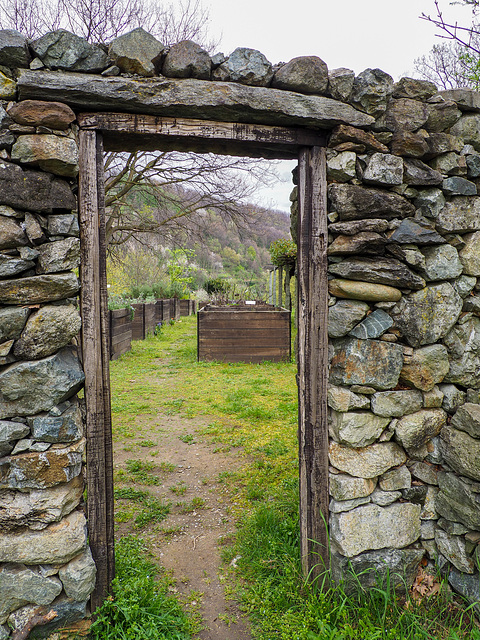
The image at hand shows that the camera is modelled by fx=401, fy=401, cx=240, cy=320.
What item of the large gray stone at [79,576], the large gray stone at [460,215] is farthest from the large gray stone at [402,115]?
the large gray stone at [79,576]

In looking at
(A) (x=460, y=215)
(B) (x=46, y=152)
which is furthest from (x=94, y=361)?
(A) (x=460, y=215)

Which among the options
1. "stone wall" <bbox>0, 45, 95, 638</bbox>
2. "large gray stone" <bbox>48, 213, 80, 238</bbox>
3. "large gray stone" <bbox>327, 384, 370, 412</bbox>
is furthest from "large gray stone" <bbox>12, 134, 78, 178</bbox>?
"large gray stone" <bbox>327, 384, 370, 412</bbox>

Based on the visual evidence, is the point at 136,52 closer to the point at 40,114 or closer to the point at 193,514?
the point at 40,114

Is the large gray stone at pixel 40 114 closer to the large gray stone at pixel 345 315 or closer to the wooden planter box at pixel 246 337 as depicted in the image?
the large gray stone at pixel 345 315

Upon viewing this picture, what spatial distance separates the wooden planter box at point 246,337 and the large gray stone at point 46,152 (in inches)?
239

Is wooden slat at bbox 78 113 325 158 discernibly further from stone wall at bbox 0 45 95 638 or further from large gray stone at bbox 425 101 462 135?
Answer: large gray stone at bbox 425 101 462 135

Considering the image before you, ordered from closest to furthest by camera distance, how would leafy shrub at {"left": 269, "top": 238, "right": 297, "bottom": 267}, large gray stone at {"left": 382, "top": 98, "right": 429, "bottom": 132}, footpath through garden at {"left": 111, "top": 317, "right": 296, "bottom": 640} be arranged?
1. large gray stone at {"left": 382, "top": 98, "right": 429, "bottom": 132}
2. footpath through garden at {"left": 111, "top": 317, "right": 296, "bottom": 640}
3. leafy shrub at {"left": 269, "top": 238, "right": 297, "bottom": 267}

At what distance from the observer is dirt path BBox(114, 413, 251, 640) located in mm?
2420

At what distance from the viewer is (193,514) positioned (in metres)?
3.34

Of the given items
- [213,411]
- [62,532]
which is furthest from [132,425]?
[62,532]

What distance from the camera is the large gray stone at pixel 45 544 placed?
1929 millimetres

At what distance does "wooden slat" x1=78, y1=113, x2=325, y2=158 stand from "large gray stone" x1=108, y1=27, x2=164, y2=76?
8.4 inches

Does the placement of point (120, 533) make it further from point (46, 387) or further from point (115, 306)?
point (115, 306)

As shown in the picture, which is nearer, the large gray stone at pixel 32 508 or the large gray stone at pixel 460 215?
the large gray stone at pixel 32 508
